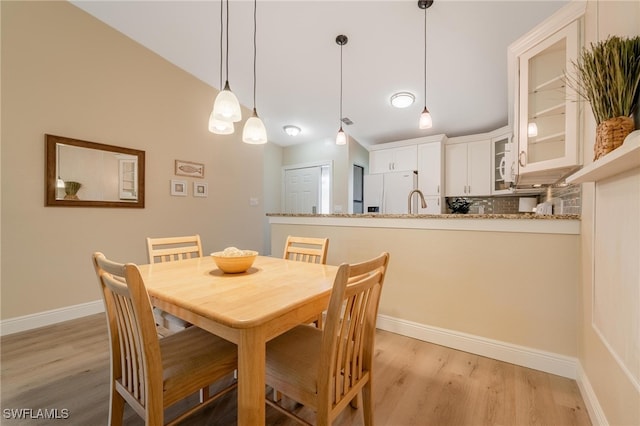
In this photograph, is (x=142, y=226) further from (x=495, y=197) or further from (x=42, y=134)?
(x=495, y=197)

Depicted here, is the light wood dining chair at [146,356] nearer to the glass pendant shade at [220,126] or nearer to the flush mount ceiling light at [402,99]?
the glass pendant shade at [220,126]

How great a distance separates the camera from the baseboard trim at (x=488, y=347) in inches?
66.3

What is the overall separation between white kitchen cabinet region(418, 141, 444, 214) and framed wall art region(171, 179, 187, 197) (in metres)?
3.37

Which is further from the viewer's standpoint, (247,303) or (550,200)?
(550,200)

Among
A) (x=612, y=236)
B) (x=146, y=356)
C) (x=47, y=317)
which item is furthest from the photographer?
(x=47, y=317)

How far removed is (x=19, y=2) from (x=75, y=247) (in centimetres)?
215

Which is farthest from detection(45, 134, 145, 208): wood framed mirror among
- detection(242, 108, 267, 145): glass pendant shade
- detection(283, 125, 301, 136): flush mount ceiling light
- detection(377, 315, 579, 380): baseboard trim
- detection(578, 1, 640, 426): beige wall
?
detection(578, 1, 640, 426): beige wall

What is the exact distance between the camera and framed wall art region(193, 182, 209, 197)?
11.8ft

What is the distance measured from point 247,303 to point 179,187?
2.96 meters

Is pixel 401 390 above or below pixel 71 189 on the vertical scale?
below

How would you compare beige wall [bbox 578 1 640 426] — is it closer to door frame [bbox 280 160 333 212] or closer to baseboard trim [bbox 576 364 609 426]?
baseboard trim [bbox 576 364 609 426]

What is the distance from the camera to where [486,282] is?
6.36 ft

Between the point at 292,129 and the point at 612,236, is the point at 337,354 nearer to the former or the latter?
the point at 612,236

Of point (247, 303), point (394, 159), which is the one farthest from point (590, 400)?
point (394, 159)
